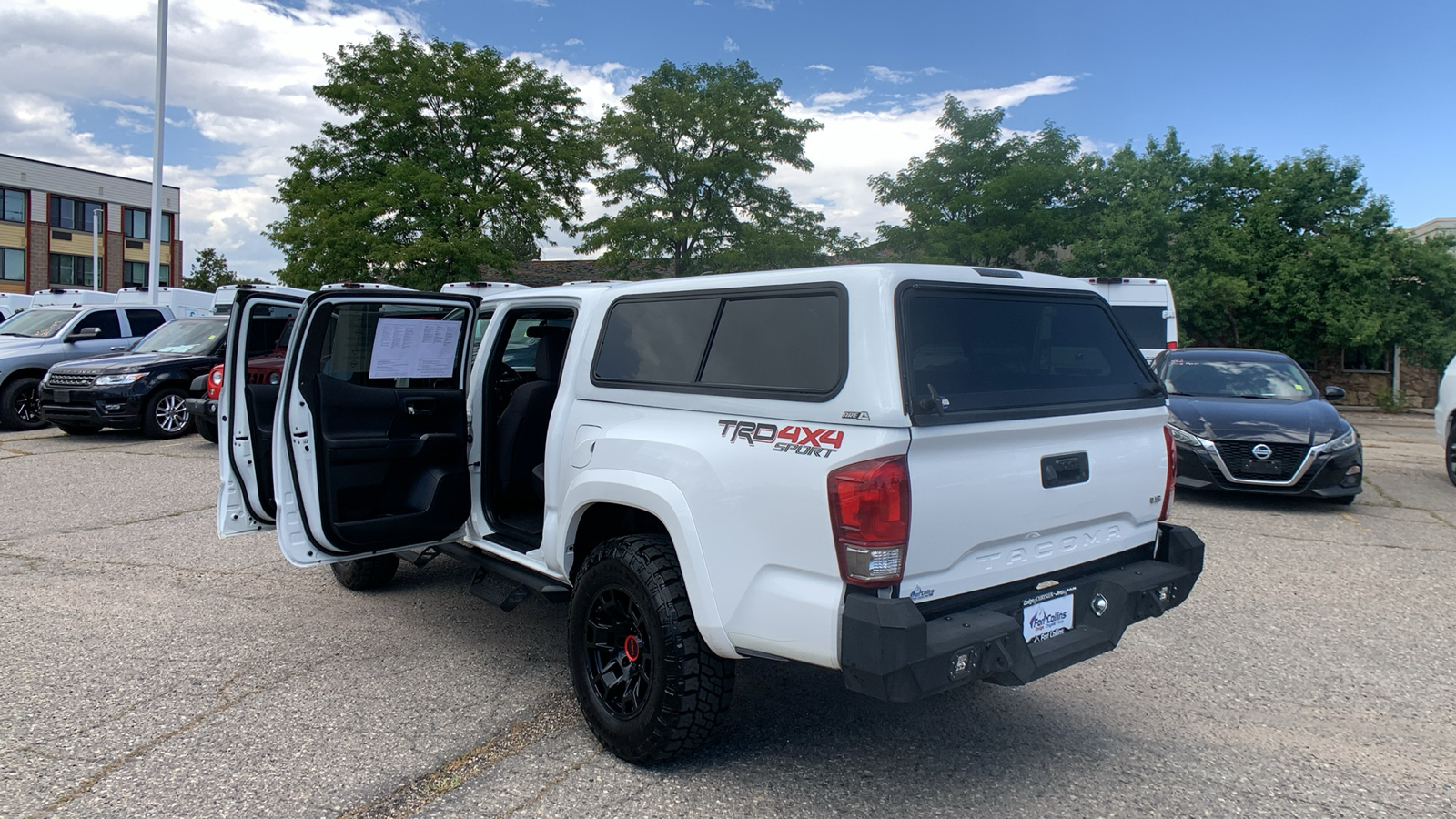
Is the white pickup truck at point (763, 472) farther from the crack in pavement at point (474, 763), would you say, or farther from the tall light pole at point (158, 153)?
the tall light pole at point (158, 153)

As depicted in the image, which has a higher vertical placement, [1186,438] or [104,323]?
[104,323]

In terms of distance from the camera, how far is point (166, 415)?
41.6 ft

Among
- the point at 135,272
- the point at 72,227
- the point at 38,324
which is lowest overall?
the point at 38,324

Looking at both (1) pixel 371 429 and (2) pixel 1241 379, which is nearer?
(1) pixel 371 429

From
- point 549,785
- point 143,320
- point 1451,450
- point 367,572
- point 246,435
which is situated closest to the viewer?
point 549,785

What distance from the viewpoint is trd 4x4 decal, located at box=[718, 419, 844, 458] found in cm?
289

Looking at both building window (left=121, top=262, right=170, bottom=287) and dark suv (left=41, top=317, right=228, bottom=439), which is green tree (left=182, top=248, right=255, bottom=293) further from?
dark suv (left=41, top=317, right=228, bottom=439)

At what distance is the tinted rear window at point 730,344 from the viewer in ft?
10.2

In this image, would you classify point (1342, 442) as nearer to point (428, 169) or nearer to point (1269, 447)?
point (1269, 447)

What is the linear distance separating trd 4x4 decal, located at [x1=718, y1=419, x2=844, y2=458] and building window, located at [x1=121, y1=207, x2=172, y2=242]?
223 ft

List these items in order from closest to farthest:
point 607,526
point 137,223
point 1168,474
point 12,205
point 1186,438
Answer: point 1168,474
point 607,526
point 1186,438
point 12,205
point 137,223

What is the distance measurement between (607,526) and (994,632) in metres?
1.72

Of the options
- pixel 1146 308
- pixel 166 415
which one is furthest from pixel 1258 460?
pixel 166 415

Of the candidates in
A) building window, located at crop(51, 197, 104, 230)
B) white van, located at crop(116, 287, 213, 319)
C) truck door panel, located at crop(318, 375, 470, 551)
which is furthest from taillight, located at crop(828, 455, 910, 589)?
building window, located at crop(51, 197, 104, 230)
